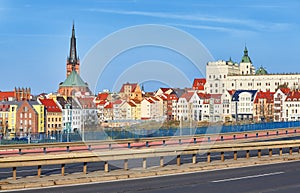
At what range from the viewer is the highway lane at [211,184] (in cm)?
1700

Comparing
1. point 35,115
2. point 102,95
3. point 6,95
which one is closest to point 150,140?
point 102,95

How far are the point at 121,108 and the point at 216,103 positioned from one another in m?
119

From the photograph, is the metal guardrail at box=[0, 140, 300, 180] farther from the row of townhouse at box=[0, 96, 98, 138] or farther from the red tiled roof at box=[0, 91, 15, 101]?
the red tiled roof at box=[0, 91, 15, 101]

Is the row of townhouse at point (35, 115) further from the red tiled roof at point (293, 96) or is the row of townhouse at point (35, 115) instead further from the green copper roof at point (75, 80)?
the red tiled roof at point (293, 96)

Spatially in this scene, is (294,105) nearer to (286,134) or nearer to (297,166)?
(286,134)

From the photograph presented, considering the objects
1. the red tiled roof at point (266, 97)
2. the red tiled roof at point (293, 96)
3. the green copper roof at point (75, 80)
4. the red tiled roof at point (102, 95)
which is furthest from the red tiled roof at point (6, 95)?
the red tiled roof at point (102, 95)

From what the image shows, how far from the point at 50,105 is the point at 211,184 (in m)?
135

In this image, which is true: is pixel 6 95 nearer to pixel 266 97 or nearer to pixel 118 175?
pixel 266 97

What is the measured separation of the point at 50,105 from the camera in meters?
Result: 151

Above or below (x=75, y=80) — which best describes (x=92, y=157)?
below

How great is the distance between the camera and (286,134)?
226 ft

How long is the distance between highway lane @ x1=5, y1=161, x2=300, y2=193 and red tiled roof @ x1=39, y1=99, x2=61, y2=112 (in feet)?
420

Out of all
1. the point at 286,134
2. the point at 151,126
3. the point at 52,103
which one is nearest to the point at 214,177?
the point at 151,126

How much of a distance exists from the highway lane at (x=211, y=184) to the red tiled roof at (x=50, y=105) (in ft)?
420
